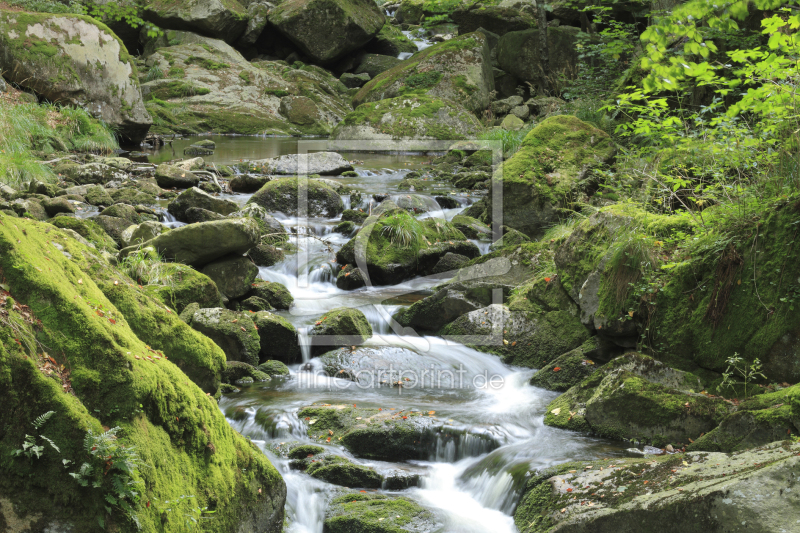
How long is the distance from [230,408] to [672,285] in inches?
156

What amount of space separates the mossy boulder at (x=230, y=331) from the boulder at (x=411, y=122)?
12.8 meters

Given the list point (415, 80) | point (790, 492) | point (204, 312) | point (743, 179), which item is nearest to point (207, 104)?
point (415, 80)

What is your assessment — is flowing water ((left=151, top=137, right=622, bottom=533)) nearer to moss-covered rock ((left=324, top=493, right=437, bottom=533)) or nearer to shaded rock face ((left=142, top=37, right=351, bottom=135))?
moss-covered rock ((left=324, top=493, right=437, bottom=533))

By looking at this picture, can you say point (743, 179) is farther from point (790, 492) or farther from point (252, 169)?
point (252, 169)

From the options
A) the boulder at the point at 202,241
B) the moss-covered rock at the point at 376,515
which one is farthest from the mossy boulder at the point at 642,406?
the boulder at the point at 202,241

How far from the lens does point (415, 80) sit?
1973 centimetres

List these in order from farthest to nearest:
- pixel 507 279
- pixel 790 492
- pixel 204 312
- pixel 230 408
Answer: pixel 507 279, pixel 204 312, pixel 230 408, pixel 790 492

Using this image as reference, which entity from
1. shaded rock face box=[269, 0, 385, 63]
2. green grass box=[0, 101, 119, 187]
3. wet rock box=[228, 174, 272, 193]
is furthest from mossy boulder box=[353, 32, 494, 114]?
green grass box=[0, 101, 119, 187]

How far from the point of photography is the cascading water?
410 centimetres

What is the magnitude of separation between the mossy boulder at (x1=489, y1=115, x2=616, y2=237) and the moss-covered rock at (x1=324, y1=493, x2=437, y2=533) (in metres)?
6.19

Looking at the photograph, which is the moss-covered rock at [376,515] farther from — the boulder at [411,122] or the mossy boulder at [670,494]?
the boulder at [411,122]

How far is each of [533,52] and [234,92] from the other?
38.3ft

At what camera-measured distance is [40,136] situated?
41.5 feet

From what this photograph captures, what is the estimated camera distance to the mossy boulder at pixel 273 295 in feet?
24.6
